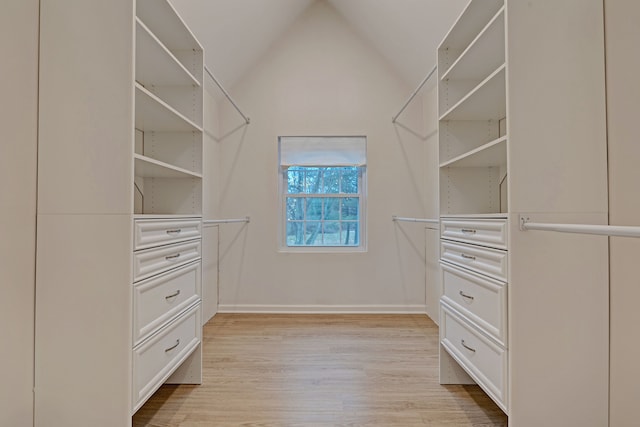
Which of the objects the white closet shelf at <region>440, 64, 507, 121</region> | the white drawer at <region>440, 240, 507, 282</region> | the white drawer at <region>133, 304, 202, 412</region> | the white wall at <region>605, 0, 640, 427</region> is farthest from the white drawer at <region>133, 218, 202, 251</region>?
the white wall at <region>605, 0, 640, 427</region>

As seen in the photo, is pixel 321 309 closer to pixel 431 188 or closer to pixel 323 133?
pixel 431 188

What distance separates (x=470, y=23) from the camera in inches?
68.7

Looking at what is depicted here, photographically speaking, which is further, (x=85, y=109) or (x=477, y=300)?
(x=477, y=300)

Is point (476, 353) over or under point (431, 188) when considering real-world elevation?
under

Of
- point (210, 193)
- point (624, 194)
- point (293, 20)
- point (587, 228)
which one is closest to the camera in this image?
point (587, 228)

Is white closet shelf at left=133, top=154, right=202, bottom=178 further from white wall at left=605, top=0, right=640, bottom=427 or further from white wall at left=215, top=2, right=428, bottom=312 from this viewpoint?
white wall at left=605, top=0, right=640, bottom=427

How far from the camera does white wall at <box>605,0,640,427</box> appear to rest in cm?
125

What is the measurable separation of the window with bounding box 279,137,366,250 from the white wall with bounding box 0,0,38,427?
2358 mm

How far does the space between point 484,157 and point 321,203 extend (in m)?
2.04

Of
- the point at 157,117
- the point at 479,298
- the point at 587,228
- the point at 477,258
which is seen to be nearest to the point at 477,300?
the point at 479,298

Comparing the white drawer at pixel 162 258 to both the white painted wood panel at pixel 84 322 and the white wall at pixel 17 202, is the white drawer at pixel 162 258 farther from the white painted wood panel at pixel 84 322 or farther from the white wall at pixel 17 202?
the white wall at pixel 17 202

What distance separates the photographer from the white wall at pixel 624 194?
1249 mm

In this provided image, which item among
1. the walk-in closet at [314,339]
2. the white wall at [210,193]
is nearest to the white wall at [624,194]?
the walk-in closet at [314,339]

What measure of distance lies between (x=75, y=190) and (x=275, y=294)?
7.85 ft
